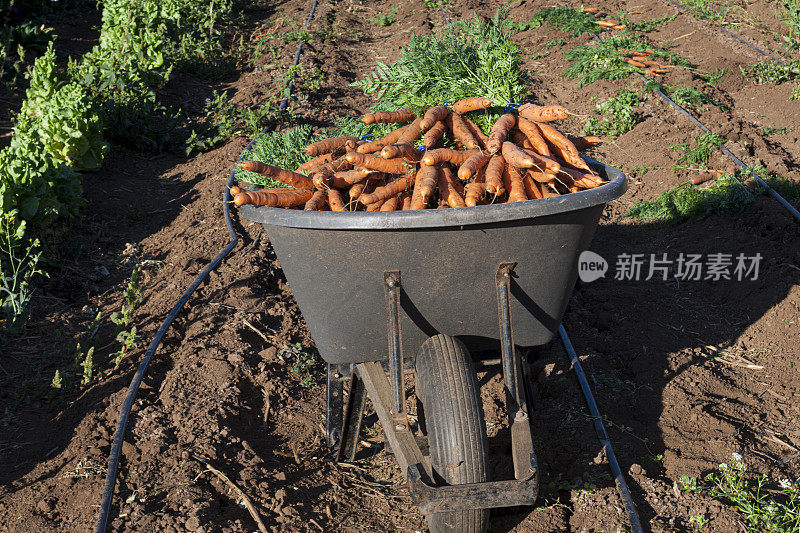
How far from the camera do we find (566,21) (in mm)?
10422

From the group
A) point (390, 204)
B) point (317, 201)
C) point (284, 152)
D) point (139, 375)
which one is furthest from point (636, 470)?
point (139, 375)

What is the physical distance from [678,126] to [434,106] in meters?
4.48

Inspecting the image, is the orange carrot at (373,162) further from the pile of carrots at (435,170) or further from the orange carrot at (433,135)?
the orange carrot at (433,135)

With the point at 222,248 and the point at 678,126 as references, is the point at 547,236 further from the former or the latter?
the point at 678,126

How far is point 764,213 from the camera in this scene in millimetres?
5379

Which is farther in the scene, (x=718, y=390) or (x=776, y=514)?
(x=718, y=390)

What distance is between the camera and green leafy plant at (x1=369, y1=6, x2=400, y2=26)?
38.0ft

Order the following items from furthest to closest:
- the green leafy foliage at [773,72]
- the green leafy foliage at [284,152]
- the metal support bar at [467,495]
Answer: the green leafy foliage at [773,72] < the green leafy foliage at [284,152] < the metal support bar at [467,495]

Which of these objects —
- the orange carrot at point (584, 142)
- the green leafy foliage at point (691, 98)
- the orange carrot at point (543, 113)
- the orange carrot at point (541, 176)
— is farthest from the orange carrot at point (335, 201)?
the green leafy foliage at point (691, 98)

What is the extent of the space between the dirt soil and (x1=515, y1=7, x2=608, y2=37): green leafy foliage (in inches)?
160

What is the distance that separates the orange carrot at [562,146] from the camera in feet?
10.2

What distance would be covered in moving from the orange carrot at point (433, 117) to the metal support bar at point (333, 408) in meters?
1.24

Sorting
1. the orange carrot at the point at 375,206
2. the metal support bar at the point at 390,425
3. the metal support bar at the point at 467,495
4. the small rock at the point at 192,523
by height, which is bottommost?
the small rock at the point at 192,523

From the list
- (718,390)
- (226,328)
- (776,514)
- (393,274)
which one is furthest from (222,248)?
(776,514)
